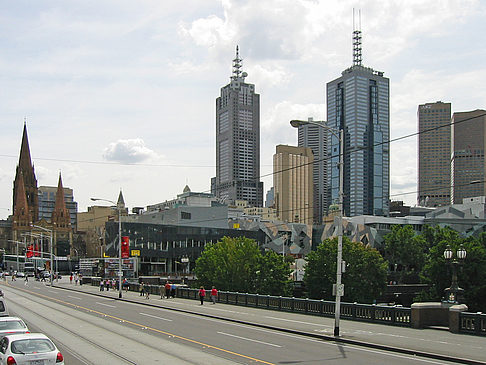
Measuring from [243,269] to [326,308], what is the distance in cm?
4411

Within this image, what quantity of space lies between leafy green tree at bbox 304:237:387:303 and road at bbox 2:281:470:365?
3992 centimetres

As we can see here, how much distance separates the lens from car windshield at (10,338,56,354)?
15.2 meters

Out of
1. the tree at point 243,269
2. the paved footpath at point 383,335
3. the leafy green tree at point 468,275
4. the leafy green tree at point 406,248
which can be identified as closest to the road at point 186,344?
the paved footpath at point 383,335

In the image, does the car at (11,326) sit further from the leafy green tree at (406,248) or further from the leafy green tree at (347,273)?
the leafy green tree at (406,248)

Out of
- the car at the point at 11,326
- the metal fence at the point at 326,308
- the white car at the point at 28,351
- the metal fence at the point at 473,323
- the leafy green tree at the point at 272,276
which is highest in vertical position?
the white car at the point at 28,351

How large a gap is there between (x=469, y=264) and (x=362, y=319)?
1664 inches

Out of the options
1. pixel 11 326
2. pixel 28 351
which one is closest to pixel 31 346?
pixel 28 351

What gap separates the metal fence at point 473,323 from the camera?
24203mm

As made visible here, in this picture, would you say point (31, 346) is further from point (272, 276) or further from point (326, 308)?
point (272, 276)

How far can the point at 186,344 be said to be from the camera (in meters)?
23.2

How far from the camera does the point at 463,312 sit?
25.5m

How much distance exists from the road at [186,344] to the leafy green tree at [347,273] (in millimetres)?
39918

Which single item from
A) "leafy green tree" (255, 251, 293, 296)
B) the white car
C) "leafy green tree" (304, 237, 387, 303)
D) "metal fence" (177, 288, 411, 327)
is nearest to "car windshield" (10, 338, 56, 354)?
the white car

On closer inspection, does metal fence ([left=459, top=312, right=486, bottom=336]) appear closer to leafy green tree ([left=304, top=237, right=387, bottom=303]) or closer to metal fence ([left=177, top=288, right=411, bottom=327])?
metal fence ([left=177, top=288, right=411, bottom=327])
